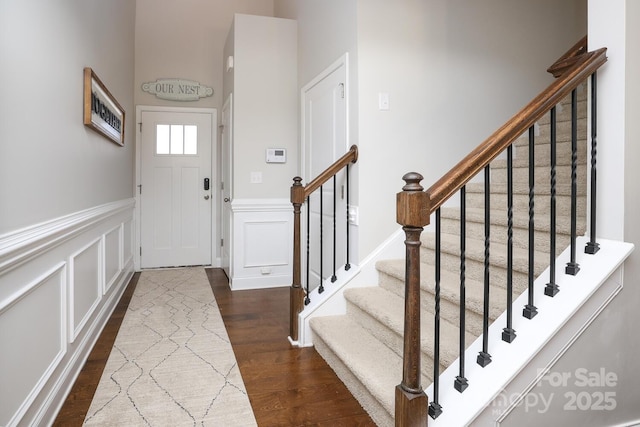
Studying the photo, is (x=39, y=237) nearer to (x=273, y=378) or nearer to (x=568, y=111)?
(x=273, y=378)

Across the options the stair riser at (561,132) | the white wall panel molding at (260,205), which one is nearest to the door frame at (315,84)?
the white wall panel molding at (260,205)

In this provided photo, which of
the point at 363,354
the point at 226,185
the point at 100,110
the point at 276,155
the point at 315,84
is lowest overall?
the point at 363,354

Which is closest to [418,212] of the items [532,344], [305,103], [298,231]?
[532,344]

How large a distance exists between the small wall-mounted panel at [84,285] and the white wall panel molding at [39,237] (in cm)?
17

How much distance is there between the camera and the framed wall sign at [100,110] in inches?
101

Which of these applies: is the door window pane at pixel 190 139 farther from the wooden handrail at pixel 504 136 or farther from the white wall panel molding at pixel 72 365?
the wooden handrail at pixel 504 136

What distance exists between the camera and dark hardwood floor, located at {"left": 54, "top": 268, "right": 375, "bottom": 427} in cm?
190

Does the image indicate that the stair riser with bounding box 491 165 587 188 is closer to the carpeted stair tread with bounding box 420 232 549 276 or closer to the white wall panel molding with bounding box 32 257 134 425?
the carpeted stair tread with bounding box 420 232 549 276

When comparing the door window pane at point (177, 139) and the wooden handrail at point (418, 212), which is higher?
the door window pane at point (177, 139)

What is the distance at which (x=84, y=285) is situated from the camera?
2572 millimetres

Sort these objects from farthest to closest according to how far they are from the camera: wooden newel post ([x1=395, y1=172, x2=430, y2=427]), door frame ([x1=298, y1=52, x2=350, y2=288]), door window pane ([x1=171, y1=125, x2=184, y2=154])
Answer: door window pane ([x1=171, y1=125, x2=184, y2=154]) → door frame ([x1=298, y1=52, x2=350, y2=288]) → wooden newel post ([x1=395, y1=172, x2=430, y2=427])

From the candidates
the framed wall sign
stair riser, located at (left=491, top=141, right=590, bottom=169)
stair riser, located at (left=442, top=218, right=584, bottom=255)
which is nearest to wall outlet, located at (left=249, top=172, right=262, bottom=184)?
the framed wall sign

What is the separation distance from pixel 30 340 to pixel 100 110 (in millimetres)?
1790

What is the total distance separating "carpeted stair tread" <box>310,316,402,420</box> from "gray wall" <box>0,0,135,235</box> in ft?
4.99
